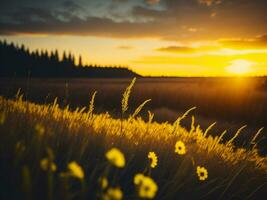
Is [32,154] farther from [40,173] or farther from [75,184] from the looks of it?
[75,184]

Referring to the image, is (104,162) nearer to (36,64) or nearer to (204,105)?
(204,105)

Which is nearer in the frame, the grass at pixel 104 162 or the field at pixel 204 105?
the grass at pixel 104 162

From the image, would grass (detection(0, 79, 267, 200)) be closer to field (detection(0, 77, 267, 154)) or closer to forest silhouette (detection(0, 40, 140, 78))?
field (detection(0, 77, 267, 154))

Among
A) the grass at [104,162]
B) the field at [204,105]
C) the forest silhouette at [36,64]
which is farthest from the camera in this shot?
the forest silhouette at [36,64]

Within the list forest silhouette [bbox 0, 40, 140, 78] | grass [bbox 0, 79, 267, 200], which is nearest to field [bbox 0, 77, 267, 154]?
grass [bbox 0, 79, 267, 200]

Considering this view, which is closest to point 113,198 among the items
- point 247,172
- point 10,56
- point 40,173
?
point 40,173

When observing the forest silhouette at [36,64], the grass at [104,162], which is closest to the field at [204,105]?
the grass at [104,162]

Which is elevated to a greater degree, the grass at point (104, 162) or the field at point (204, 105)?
the grass at point (104, 162)

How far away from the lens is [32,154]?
6.61 feet

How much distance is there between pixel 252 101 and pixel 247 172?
10.6 m

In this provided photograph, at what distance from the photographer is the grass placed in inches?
73.3

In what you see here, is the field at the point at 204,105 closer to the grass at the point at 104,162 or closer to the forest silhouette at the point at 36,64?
the grass at the point at 104,162

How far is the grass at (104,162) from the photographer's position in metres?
1.86

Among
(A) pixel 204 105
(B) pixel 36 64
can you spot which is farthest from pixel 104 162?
(B) pixel 36 64
